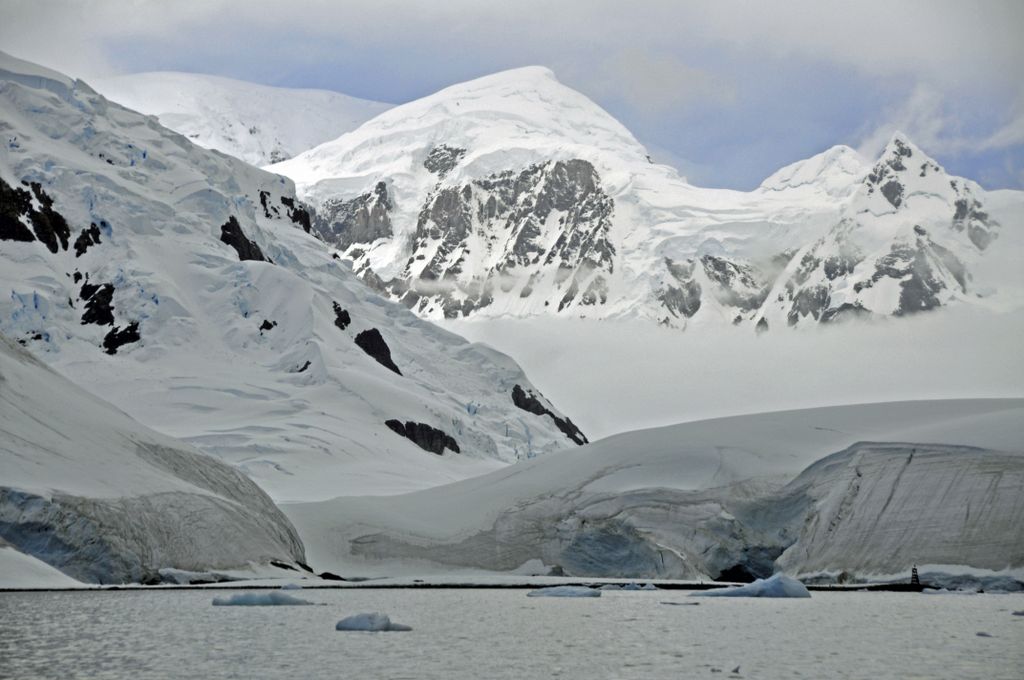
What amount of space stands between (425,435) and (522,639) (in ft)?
412

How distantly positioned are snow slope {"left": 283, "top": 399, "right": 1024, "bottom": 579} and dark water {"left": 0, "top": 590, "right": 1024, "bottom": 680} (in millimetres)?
7876

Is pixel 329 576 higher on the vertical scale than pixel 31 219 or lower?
lower

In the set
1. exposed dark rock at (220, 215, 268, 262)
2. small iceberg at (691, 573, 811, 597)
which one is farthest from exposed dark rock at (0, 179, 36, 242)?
small iceberg at (691, 573, 811, 597)

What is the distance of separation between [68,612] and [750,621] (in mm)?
17868

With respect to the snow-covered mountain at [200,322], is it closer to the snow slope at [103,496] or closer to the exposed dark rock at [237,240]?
the exposed dark rock at [237,240]

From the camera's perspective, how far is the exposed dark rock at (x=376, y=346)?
175 metres

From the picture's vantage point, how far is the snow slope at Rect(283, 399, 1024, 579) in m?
55.3

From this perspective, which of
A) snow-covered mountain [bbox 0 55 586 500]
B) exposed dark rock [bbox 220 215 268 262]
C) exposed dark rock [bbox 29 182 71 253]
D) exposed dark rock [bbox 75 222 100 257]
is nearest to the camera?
snow-covered mountain [bbox 0 55 586 500]

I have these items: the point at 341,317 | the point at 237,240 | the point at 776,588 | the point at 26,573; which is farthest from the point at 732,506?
the point at 341,317

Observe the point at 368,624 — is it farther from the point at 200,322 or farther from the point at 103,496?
the point at 200,322

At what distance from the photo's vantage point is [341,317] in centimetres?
17600

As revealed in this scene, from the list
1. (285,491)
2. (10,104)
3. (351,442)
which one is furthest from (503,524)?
(10,104)

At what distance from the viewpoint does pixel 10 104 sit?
165125 mm

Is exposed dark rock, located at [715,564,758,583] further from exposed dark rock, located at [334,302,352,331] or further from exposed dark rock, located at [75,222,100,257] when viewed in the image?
exposed dark rock, located at [334,302,352,331]
